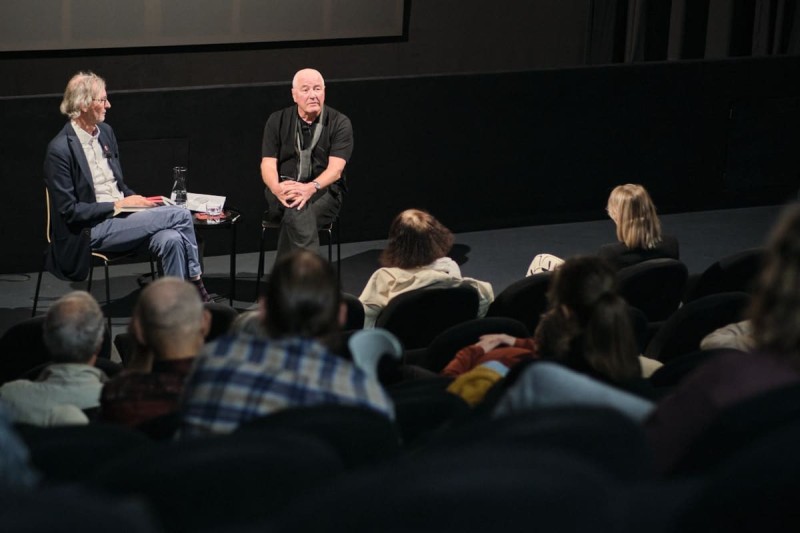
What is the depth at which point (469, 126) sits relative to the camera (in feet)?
23.9

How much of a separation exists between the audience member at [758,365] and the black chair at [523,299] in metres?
2.25

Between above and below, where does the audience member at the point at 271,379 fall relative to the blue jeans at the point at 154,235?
above

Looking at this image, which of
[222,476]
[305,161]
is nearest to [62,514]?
[222,476]

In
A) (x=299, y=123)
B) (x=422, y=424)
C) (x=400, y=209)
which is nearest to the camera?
(x=422, y=424)

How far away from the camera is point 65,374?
2.97m

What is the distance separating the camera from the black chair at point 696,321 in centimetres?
372

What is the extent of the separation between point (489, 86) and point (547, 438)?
5.67m

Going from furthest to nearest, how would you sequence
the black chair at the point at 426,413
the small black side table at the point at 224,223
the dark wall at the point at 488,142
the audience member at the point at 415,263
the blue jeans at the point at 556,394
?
the dark wall at the point at 488,142 → the small black side table at the point at 224,223 → the audience member at the point at 415,263 → the black chair at the point at 426,413 → the blue jeans at the point at 556,394

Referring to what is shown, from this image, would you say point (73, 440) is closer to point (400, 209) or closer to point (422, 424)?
point (422, 424)

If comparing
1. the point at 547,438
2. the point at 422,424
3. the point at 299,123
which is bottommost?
the point at 422,424

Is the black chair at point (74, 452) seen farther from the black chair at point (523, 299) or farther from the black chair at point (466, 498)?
the black chair at point (523, 299)

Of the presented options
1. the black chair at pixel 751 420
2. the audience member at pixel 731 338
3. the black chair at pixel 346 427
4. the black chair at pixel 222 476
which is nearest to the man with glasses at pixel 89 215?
the audience member at pixel 731 338

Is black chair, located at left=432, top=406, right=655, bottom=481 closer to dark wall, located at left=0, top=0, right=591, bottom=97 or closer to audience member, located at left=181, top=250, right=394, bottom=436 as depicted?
audience member, located at left=181, top=250, right=394, bottom=436

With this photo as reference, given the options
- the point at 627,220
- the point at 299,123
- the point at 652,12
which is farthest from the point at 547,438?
the point at 652,12
